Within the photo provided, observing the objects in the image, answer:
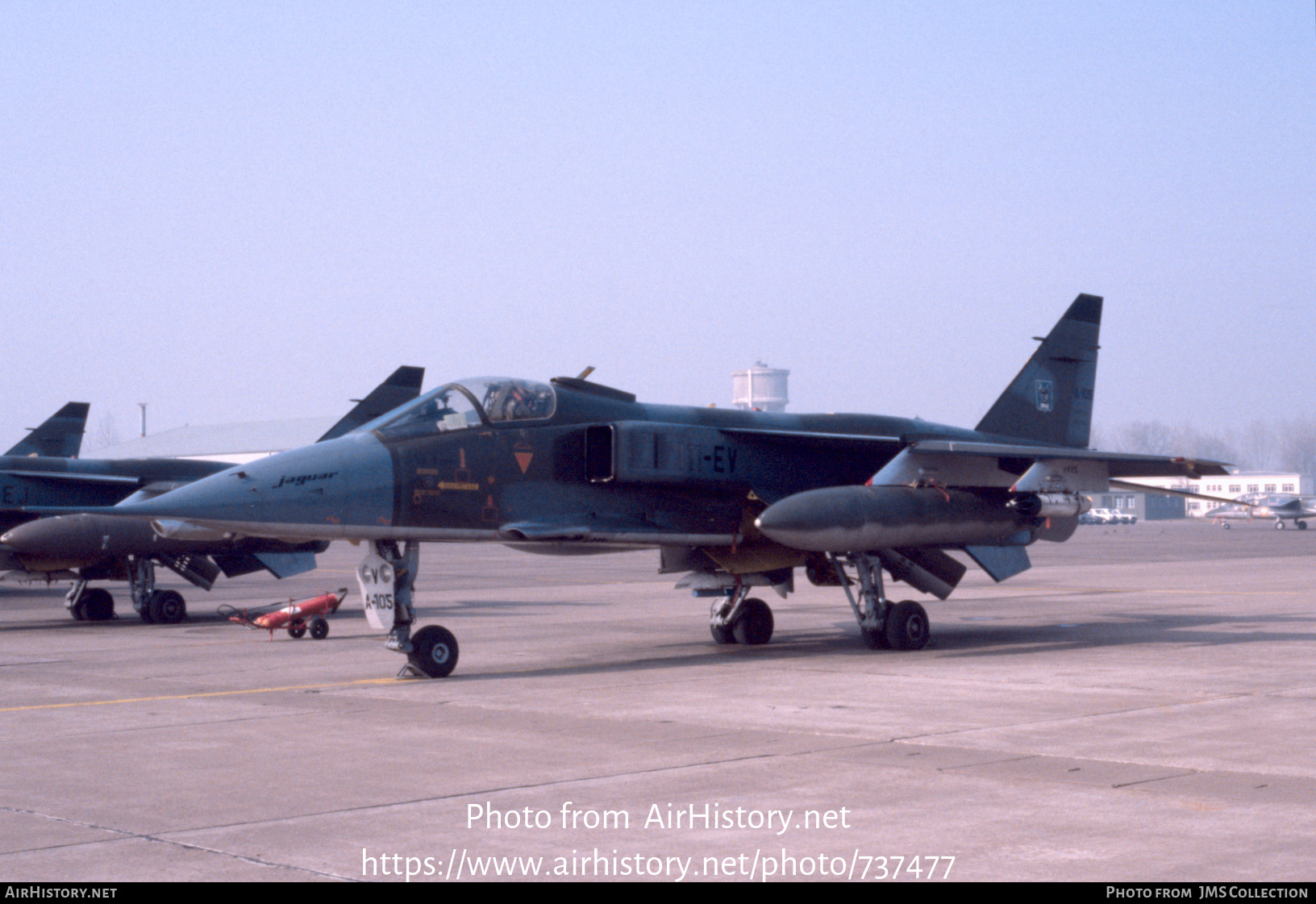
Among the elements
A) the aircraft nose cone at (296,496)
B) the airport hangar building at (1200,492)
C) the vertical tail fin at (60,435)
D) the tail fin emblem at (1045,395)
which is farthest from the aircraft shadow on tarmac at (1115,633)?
the airport hangar building at (1200,492)

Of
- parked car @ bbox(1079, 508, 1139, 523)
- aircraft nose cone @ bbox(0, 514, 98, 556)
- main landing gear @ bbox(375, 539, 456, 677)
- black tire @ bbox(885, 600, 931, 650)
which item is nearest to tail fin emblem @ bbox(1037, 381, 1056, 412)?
black tire @ bbox(885, 600, 931, 650)

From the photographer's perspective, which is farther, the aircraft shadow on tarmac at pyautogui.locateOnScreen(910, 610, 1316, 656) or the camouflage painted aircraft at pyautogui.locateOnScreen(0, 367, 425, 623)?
the camouflage painted aircraft at pyautogui.locateOnScreen(0, 367, 425, 623)

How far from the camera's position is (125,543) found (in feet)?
71.4

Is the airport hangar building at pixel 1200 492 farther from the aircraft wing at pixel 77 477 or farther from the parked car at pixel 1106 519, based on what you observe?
the aircraft wing at pixel 77 477

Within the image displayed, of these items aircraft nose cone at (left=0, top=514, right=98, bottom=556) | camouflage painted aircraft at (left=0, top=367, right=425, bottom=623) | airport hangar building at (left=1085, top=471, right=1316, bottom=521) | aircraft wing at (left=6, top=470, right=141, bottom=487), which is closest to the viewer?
aircraft nose cone at (left=0, top=514, right=98, bottom=556)

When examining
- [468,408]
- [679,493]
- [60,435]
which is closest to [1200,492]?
[60,435]

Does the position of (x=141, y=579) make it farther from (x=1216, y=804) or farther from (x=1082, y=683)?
(x=1216, y=804)

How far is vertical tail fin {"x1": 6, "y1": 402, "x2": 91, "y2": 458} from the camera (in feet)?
102

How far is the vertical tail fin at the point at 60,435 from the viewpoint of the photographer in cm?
3117

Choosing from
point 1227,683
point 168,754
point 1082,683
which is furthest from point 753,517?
point 168,754

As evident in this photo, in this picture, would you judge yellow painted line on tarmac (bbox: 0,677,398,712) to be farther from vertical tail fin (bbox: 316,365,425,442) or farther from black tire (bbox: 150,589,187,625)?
vertical tail fin (bbox: 316,365,425,442)

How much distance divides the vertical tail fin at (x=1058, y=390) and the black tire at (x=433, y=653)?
8741mm

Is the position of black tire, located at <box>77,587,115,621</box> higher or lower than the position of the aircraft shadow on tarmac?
lower
